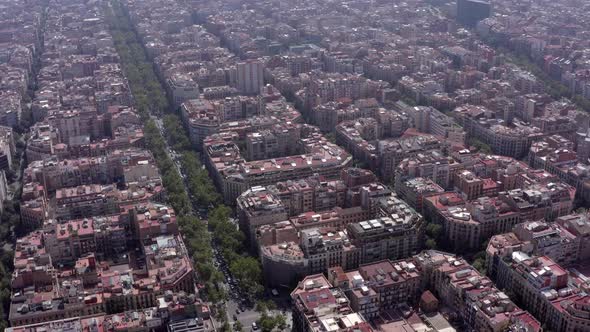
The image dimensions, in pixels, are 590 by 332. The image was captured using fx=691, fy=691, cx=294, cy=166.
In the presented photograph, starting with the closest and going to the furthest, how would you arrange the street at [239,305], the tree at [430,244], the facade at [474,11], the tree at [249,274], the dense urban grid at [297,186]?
the dense urban grid at [297,186] < the street at [239,305] < the tree at [249,274] < the tree at [430,244] < the facade at [474,11]

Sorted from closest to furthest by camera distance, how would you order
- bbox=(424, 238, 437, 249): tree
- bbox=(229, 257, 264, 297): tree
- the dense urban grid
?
1. the dense urban grid
2. bbox=(229, 257, 264, 297): tree
3. bbox=(424, 238, 437, 249): tree

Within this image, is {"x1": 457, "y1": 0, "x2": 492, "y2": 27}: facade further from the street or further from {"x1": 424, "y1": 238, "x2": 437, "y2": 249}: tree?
the street

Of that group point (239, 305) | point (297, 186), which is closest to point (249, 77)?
point (297, 186)

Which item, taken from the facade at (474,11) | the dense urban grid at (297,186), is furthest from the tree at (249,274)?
the facade at (474,11)

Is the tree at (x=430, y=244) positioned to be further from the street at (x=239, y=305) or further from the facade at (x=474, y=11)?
the facade at (x=474, y=11)

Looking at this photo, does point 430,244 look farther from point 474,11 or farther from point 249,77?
point 474,11

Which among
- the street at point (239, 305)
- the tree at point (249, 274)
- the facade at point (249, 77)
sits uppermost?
the facade at point (249, 77)

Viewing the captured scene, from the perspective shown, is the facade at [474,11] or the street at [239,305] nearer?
the street at [239,305]

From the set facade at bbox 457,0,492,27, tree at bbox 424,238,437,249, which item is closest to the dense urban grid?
tree at bbox 424,238,437,249
